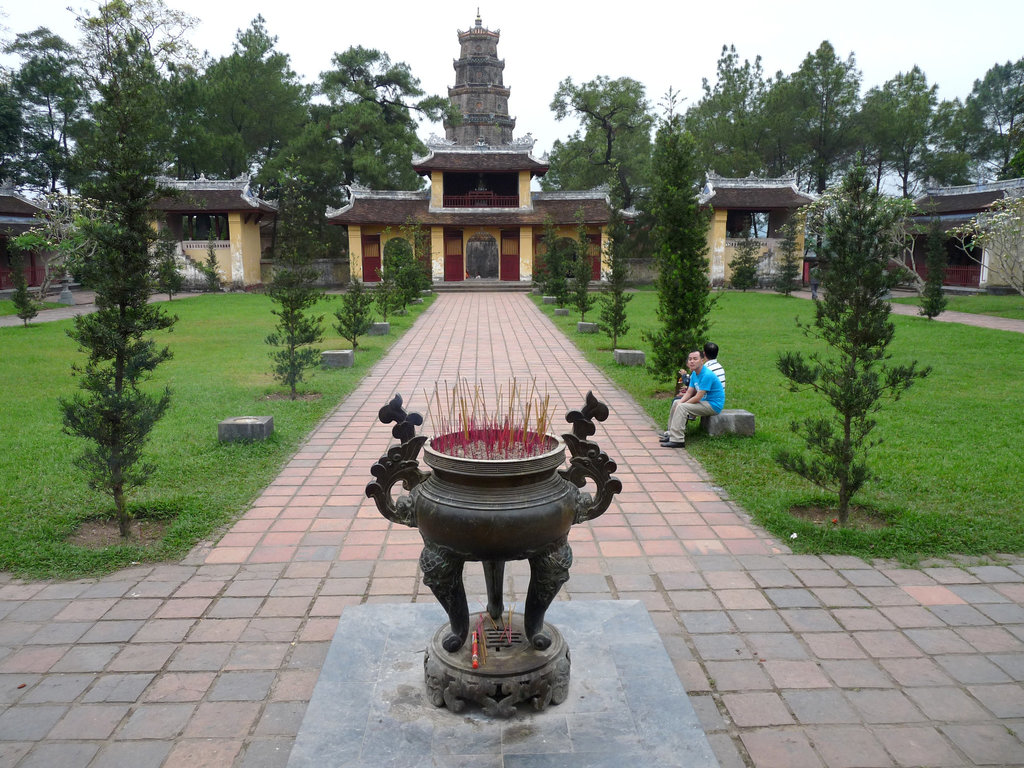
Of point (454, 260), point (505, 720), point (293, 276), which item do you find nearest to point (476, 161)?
point (454, 260)

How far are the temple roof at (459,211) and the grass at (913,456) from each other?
1926 centimetres

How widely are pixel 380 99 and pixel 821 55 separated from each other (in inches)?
861

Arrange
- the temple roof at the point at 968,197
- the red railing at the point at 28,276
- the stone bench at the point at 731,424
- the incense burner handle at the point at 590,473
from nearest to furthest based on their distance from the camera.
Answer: the incense burner handle at the point at 590,473
the stone bench at the point at 731,424
the temple roof at the point at 968,197
the red railing at the point at 28,276

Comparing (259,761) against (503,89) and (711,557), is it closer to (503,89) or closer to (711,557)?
(711,557)

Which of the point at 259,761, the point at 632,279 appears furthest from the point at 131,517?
the point at 632,279

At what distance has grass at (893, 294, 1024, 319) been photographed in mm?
22205

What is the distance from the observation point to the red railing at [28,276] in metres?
29.4

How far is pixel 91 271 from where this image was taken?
197 inches

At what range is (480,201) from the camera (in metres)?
34.1

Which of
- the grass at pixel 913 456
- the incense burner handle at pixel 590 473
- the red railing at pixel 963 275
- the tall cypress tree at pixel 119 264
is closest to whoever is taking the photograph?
the incense burner handle at pixel 590 473

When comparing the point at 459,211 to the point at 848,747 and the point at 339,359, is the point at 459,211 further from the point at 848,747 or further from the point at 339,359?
A: the point at 848,747

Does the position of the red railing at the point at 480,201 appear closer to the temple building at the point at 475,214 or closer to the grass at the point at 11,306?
the temple building at the point at 475,214

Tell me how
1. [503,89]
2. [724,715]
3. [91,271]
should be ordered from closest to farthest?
1. [724,715]
2. [91,271]
3. [503,89]

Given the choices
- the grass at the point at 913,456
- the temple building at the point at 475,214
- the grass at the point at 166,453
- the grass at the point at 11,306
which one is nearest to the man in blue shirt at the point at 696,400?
the grass at the point at 913,456
